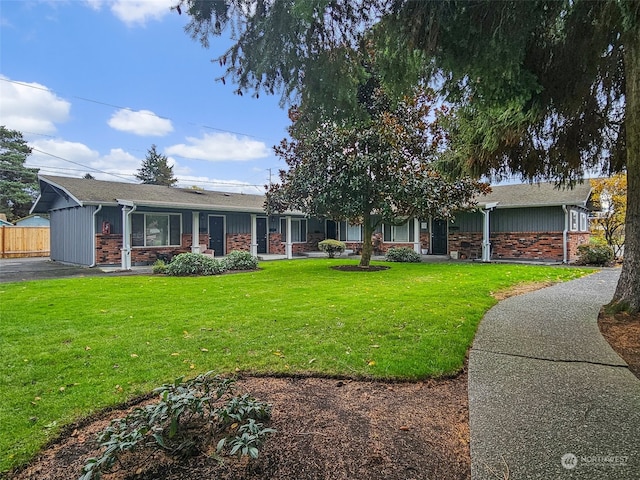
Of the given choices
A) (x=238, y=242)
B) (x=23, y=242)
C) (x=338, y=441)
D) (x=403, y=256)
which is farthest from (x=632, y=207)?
(x=23, y=242)

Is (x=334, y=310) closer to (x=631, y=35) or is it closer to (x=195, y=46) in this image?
(x=195, y=46)

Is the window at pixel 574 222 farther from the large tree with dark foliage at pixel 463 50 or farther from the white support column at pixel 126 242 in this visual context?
the white support column at pixel 126 242

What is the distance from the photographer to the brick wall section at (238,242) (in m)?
17.8

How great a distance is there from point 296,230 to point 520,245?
1122cm

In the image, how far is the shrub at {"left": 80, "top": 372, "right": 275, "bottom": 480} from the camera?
2.07 meters

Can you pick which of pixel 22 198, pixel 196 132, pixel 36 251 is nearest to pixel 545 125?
pixel 196 132

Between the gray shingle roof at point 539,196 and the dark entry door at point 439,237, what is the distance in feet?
7.46

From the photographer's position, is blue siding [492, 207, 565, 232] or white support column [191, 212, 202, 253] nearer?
white support column [191, 212, 202, 253]

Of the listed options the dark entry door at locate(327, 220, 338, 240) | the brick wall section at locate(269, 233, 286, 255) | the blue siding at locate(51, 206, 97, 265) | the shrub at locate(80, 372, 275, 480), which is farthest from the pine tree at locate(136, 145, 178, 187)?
the shrub at locate(80, 372, 275, 480)

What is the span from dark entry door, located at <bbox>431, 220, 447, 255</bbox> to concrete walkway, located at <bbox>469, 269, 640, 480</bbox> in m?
13.8

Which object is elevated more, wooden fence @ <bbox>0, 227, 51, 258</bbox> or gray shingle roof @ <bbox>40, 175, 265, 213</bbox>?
gray shingle roof @ <bbox>40, 175, 265, 213</bbox>

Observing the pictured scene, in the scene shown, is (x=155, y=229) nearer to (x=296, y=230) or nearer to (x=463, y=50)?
(x=296, y=230)

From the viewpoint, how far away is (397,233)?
65.3 feet

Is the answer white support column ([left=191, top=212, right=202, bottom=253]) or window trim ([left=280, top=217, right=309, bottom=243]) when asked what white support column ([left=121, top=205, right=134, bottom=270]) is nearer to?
white support column ([left=191, top=212, right=202, bottom=253])
